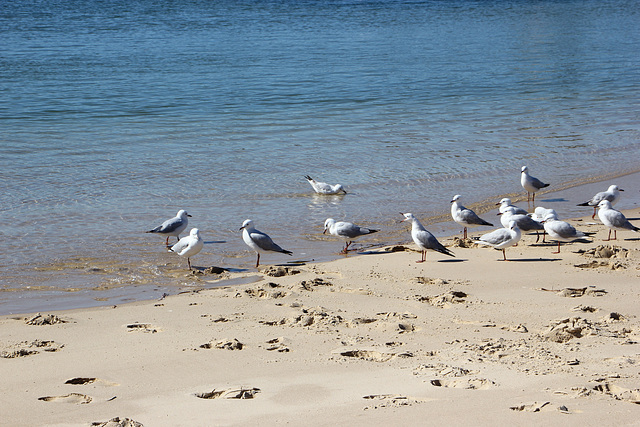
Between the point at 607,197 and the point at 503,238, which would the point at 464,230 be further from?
the point at 607,197

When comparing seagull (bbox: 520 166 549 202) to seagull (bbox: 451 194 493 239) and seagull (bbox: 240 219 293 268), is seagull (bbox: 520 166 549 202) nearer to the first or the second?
seagull (bbox: 451 194 493 239)

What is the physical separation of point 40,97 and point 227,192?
Answer: 1164cm

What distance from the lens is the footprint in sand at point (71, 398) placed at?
16.2 feet

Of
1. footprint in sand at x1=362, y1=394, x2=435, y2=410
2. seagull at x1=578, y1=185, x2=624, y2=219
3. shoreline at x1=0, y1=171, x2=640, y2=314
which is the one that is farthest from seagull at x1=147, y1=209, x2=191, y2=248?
seagull at x1=578, y1=185, x2=624, y2=219

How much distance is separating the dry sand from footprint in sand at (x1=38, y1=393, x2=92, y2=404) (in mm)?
16

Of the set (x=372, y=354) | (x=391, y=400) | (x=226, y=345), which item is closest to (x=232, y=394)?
(x=226, y=345)

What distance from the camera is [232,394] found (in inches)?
195

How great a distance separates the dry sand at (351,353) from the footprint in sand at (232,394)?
1 centimetres

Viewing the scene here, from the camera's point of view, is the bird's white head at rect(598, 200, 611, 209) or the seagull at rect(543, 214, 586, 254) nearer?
the seagull at rect(543, 214, 586, 254)

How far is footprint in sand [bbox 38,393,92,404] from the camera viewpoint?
4.93 meters

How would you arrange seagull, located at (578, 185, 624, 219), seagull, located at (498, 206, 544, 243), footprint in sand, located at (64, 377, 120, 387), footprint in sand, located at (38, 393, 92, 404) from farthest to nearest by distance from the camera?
seagull, located at (578, 185, 624, 219) → seagull, located at (498, 206, 544, 243) → footprint in sand, located at (64, 377, 120, 387) → footprint in sand, located at (38, 393, 92, 404)

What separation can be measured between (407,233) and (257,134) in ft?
25.5

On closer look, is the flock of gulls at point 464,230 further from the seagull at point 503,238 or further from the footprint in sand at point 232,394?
the footprint in sand at point 232,394

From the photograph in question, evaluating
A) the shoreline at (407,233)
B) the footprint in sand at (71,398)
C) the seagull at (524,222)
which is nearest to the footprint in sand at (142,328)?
the shoreline at (407,233)
